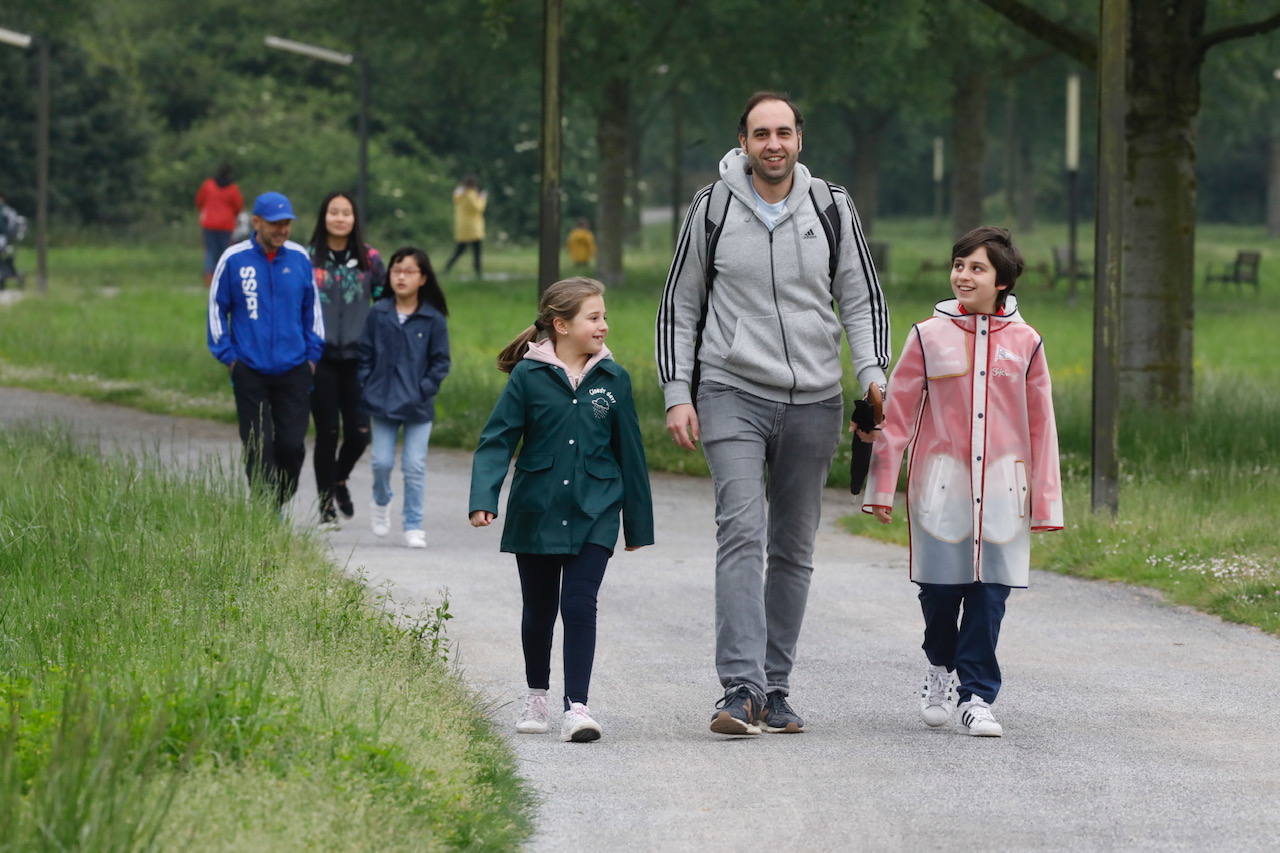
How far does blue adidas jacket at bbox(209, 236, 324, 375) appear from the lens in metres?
10.5

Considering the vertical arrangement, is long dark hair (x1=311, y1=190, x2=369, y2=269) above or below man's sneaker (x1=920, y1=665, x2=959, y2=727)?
above

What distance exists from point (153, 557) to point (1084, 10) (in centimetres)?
2706

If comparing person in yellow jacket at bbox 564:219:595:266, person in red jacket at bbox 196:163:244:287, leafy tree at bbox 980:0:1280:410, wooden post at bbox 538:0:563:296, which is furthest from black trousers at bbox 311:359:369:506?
person in yellow jacket at bbox 564:219:595:266

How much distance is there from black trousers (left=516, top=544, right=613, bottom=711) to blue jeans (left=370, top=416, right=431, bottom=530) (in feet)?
14.6

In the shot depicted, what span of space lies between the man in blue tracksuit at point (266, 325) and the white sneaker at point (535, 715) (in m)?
3.92

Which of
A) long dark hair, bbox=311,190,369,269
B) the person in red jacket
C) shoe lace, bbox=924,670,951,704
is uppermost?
the person in red jacket

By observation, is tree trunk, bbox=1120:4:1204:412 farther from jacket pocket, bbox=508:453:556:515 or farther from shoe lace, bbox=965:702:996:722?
jacket pocket, bbox=508:453:556:515

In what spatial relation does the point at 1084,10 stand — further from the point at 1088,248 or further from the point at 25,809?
the point at 25,809

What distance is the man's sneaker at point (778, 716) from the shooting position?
6.67 m

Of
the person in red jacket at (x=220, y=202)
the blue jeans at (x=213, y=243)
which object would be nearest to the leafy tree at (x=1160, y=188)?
the person in red jacket at (x=220, y=202)

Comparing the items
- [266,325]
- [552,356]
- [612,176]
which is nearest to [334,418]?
[266,325]

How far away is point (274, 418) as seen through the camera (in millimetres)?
10844

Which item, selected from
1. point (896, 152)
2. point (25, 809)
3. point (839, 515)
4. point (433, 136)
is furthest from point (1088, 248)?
point (25, 809)

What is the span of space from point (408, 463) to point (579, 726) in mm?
4854
